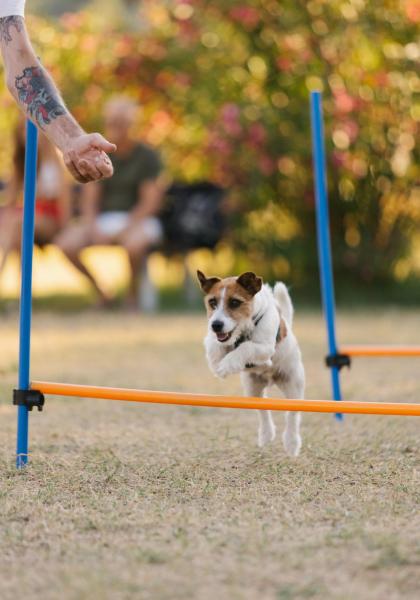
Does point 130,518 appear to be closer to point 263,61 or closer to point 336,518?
point 336,518

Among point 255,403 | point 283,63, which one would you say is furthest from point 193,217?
point 255,403

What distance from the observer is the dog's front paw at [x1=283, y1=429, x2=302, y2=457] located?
4.43 metres

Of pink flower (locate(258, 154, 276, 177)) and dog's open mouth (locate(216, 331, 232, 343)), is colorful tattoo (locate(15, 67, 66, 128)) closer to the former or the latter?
dog's open mouth (locate(216, 331, 232, 343))

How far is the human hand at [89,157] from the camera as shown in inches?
135

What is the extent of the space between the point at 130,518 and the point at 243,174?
322 inches

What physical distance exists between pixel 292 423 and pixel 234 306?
60 cm

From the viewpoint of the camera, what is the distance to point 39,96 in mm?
3625

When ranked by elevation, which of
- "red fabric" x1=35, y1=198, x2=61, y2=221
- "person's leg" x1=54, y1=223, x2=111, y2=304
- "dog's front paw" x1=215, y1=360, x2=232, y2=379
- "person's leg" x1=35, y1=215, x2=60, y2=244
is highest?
"red fabric" x1=35, y1=198, x2=61, y2=221

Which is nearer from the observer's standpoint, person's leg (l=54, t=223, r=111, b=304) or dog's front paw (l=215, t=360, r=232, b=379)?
dog's front paw (l=215, t=360, r=232, b=379)

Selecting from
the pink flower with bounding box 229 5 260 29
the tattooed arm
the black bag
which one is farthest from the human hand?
the pink flower with bounding box 229 5 260 29

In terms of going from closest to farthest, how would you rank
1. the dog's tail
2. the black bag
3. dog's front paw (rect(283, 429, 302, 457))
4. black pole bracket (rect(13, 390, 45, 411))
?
black pole bracket (rect(13, 390, 45, 411))
dog's front paw (rect(283, 429, 302, 457))
the dog's tail
the black bag

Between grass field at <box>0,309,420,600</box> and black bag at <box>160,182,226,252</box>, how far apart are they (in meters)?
4.53

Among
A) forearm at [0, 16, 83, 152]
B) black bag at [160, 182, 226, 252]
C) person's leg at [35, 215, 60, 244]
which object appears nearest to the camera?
forearm at [0, 16, 83, 152]

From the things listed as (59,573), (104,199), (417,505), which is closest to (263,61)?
(104,199)
